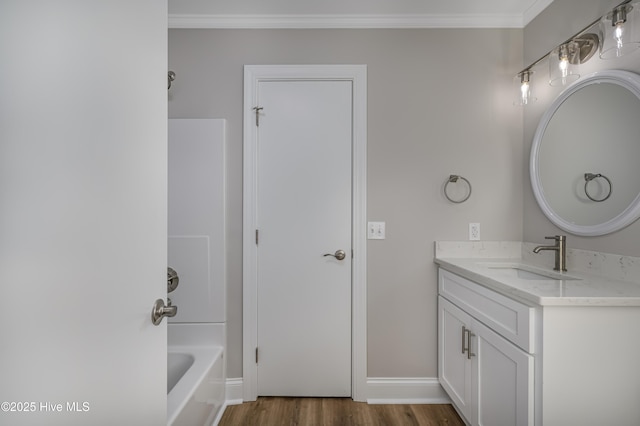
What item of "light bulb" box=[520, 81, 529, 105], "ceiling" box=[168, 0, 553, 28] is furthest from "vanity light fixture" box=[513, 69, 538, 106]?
"ceiling" box=[168, 0, 553, 28]

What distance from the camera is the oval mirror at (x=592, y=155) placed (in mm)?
1423

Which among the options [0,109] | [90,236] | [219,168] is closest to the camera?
[0,109]

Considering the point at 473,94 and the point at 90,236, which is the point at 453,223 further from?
the point at 90,236

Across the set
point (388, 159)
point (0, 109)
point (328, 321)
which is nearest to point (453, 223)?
point (388, 159)

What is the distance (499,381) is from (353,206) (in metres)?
1.22

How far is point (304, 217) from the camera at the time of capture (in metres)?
2.16

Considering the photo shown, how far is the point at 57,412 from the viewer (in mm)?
542

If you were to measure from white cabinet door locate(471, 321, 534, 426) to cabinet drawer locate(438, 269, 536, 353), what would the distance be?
0.14 feet

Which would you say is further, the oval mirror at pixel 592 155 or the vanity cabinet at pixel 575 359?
the oval mirror at pixel 592 155

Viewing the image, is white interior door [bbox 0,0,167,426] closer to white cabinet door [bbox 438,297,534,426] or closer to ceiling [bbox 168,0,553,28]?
white cabinet door [bbox 438,297,534,426]

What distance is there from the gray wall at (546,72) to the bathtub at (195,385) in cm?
211

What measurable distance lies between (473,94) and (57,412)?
247 cm

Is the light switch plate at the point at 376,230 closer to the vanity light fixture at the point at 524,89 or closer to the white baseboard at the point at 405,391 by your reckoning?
the white baseboard at the point at 405,391

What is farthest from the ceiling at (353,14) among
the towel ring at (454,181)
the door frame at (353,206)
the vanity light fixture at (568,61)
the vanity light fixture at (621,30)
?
the towel ring at (454,181)
